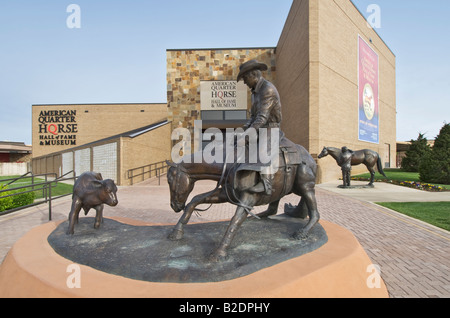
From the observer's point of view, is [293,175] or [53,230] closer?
[293,175]

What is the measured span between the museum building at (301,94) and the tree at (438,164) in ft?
16.6

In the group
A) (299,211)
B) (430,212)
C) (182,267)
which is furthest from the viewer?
(430,212)

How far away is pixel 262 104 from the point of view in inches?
116

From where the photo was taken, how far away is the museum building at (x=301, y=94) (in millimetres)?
16609

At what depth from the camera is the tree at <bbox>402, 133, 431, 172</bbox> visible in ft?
78.1

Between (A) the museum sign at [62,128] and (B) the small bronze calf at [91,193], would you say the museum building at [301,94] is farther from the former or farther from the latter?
(B) the small bronze calf at [91,193]

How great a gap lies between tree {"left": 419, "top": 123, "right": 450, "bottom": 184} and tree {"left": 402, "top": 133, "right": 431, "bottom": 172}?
29.5ft

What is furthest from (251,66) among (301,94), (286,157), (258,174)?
(301,94)

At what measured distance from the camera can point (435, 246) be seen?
4254 millimetres

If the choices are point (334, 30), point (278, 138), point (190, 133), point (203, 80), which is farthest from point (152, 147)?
point (278, 138)

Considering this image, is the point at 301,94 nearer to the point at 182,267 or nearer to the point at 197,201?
the point at 197,201

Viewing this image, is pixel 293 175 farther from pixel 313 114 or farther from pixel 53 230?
pixel 313 114

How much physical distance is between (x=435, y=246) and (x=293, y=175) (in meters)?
3.41

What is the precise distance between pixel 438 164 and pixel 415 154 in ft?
35.3
